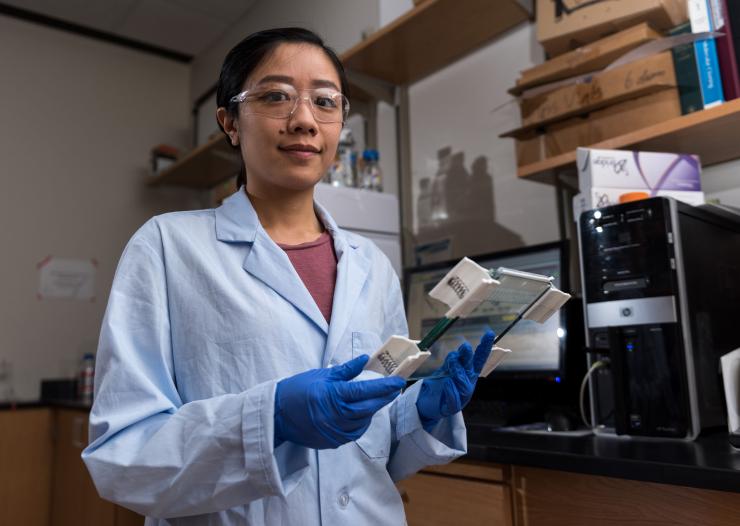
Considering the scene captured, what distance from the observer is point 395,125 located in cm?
234

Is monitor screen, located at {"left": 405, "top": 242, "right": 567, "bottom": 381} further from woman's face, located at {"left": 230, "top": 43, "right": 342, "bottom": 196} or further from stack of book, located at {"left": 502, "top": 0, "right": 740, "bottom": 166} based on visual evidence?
woman's face, located at {"left": 230, "top": 43, "right": 342, "bottom": 196}

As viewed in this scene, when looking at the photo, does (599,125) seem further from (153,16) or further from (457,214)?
(153,16)

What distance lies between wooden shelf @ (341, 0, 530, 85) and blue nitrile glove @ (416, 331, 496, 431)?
51.4 inches

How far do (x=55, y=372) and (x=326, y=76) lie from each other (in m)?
2.74

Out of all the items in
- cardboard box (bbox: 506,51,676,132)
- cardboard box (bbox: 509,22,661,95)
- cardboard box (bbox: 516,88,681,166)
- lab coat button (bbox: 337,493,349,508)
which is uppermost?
cardboard box (bbox: 509,22,661,95)

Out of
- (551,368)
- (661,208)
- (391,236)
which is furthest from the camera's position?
(391,236)

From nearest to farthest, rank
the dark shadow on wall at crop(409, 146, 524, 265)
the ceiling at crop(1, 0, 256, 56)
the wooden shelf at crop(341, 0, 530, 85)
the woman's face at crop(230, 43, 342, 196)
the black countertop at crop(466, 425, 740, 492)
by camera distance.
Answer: the black countertop at crop(466, 425, 740, 492) < the woman's face at crop(230, 43, 342, 196) < the wooden shelf at crop(341, 0, 530, 85) < the dark shadow on wall at crop(409, 146, 524, 265) < the ceiling at crop(1, 0, 256, 56)

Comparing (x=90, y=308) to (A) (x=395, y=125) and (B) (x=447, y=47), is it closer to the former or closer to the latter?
(A) (x=395, y=125)

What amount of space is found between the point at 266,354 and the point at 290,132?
34cm

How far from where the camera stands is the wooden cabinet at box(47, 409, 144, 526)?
214 centimetres

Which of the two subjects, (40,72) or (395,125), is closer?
(395,125)

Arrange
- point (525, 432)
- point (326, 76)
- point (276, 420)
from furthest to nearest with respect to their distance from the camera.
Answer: point (525, 432) → point (326, 76) → point (276, 420)

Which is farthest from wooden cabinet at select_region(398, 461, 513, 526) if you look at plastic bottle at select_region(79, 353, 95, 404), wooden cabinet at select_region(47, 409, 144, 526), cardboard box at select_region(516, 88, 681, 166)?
plastic bottle at select_region(79, 353, 95, 404)

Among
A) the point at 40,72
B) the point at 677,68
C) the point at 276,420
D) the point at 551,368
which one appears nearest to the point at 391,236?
the point at 551,368
